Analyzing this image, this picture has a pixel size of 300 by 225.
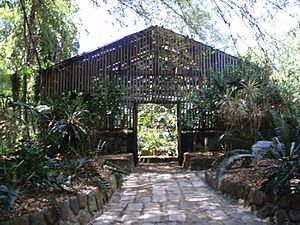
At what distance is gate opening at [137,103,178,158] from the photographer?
11448 mm

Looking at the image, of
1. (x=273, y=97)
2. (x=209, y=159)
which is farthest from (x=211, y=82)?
(x=209, y=159)

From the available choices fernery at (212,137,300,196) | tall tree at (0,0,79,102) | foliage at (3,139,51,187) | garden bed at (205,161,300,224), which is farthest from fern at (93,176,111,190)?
tall tree at (0,0,79,102)

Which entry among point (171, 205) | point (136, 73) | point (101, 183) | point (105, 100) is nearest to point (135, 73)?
point (136, 73)

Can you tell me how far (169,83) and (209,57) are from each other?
1312 millimetres

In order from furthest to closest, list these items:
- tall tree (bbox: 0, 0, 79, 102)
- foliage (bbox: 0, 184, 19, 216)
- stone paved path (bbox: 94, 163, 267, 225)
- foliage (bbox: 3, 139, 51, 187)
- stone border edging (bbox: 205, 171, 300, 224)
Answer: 1. tall tree (bbox: 0, 0, 79, 102)
2. stone paved path (bbox: 94, 163, 267, 225)
3. foliage (bbox: 3, 139, 51, 187)
4. stone border edging (bbox: 205, 171, 300, 224)
5. foliage (bbox: 0, 184, 19, 216)

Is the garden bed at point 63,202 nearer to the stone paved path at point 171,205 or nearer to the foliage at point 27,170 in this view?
the foliage at point 27,170

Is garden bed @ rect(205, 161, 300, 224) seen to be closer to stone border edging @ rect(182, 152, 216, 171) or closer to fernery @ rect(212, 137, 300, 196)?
fernery @ rect(212, 137, 300, 196)

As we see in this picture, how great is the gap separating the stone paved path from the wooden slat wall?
10.9 ft

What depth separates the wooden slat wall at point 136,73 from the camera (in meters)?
9.72

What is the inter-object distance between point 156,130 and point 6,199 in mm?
8965

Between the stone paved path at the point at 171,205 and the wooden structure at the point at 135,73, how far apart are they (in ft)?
10.7

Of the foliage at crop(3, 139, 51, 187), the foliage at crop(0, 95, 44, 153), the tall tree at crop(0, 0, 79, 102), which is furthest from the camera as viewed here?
the tall tree at crop(0, 0, 79, 102)

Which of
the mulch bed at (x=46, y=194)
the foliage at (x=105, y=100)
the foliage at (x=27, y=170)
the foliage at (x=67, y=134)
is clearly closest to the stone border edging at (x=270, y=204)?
the mulch bed at (x=46, y=194)

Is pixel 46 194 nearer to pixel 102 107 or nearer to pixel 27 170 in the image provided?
pixel 27 170
